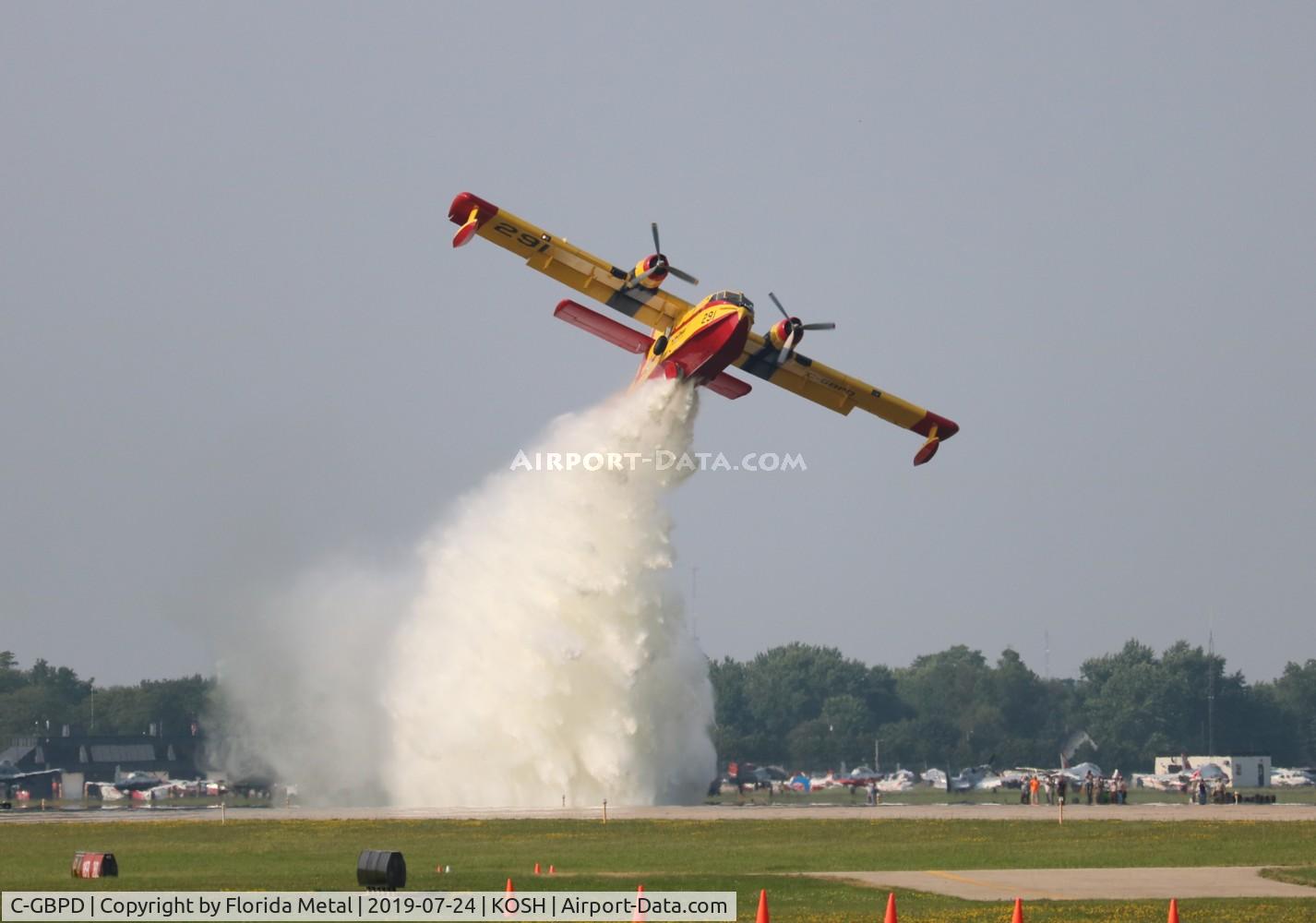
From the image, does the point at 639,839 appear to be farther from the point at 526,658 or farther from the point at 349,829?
the point at 526,658

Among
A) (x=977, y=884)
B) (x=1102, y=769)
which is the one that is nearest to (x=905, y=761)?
(x=1102, y=769)

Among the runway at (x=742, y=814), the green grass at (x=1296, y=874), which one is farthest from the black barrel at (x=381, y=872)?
the runway at (x=742, y=814)

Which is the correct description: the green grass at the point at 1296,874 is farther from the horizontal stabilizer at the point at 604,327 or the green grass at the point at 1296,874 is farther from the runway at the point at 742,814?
the horizontal stabilizer at the point at 604,327

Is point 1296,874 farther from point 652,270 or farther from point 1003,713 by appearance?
point 1003,713

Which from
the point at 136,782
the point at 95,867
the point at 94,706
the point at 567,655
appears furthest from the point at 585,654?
the point at 94,706

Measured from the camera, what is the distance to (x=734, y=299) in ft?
156

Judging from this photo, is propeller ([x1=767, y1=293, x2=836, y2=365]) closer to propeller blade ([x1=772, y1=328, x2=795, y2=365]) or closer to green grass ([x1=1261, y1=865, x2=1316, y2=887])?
propeller blade ([x1=772, y1=328, x2=795, y2=365])

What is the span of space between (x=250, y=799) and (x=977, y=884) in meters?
56.1

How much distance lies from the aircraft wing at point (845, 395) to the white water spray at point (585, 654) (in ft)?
11.2

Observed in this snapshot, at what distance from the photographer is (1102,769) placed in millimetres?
125375

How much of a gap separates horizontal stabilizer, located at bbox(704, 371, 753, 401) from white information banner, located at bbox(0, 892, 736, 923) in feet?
86.1

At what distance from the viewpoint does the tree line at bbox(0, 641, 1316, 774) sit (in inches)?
4823


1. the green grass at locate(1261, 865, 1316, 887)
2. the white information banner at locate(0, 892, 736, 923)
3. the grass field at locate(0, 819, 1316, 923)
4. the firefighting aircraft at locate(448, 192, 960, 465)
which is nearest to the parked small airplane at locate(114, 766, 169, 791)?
the grass field at locate(0, 819, 1316, 923)

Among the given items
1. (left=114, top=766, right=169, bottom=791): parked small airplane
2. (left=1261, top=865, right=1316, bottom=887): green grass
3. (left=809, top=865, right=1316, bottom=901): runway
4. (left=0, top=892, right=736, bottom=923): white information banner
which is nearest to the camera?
(left=0, top=892, right=736, bottom=923): white information banner
